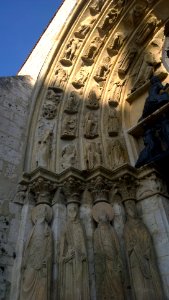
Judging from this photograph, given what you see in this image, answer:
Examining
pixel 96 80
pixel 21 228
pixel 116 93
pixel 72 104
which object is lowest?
pixel 21 228

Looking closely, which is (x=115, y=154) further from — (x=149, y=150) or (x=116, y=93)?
(x=116, y=93)

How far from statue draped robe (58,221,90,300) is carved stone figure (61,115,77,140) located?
1629mm

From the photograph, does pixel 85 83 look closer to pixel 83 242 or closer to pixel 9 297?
pixel 83 242

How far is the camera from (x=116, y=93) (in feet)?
18.3

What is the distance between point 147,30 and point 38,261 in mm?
5026

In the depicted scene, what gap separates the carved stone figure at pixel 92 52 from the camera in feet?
18.8

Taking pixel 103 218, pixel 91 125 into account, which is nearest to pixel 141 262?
pixel 103 218

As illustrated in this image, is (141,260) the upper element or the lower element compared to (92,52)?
lower

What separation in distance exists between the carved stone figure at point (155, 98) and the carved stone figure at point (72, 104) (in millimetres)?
1186

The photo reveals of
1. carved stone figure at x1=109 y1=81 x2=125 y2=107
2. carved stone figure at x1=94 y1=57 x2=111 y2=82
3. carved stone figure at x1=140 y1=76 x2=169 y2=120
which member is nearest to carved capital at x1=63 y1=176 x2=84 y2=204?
carved stone figure at x1=140 y1=76 x2=169 y2=120

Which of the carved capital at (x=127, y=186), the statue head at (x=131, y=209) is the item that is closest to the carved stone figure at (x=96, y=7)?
the carved capital at (x=127, y=186)

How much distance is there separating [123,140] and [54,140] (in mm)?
1141

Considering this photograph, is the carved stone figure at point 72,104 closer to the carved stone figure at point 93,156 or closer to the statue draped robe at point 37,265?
the carved stone figure at point 93,156

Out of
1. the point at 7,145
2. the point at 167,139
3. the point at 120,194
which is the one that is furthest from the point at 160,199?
the point at 7,145
